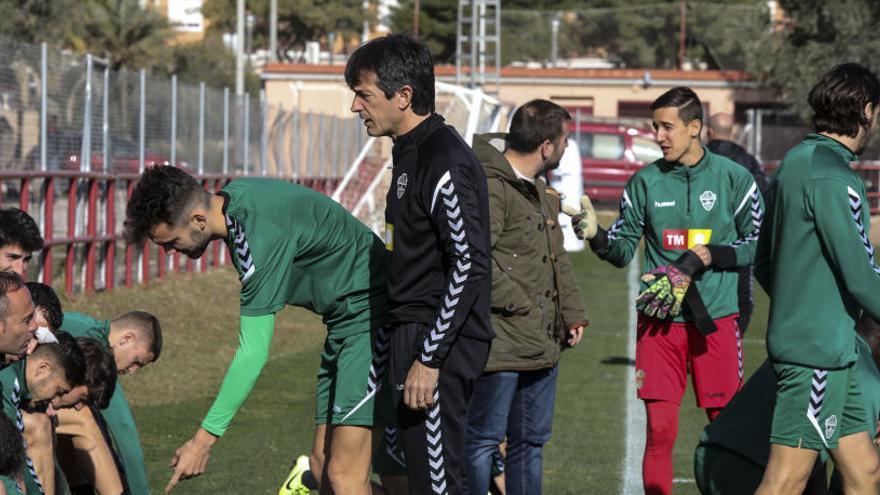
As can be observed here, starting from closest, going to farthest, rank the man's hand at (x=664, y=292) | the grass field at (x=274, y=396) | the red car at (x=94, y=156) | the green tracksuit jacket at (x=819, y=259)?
the green tracksuit jacket at (x=819, y=259) → the man's hand at (x=664, y=292) → the grass field at (x=274, y=396) → the red car at (x=94, y=156)

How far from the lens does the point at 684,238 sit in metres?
8.31

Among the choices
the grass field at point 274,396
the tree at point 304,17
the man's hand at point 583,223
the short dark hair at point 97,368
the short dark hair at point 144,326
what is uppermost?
the tree at point 304,17

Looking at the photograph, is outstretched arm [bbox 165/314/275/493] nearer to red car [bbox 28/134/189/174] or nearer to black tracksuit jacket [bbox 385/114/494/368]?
black tracksuit jacket [bbox 385/114/494/368]

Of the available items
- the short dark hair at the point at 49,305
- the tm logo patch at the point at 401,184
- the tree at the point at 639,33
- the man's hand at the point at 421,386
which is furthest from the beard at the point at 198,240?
the tree at the point at 639,33

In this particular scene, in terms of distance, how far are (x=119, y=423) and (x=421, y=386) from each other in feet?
8.07

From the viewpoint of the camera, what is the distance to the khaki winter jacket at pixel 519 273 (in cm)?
711

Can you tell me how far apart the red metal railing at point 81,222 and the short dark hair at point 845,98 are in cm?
1064

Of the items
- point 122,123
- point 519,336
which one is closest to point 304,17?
point 122,123

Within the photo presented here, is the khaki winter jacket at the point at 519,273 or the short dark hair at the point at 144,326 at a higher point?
the khaki winter jacket at the point at 519,273

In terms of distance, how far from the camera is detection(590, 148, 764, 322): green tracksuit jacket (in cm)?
824

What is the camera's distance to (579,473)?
9.76m

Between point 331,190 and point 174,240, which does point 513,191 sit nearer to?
point 174,240

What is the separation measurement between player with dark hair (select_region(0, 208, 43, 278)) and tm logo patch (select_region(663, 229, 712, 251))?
124 inches

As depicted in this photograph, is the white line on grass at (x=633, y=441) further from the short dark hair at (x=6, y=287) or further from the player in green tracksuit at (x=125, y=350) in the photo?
the short dark hair at (x=6, y=287)
